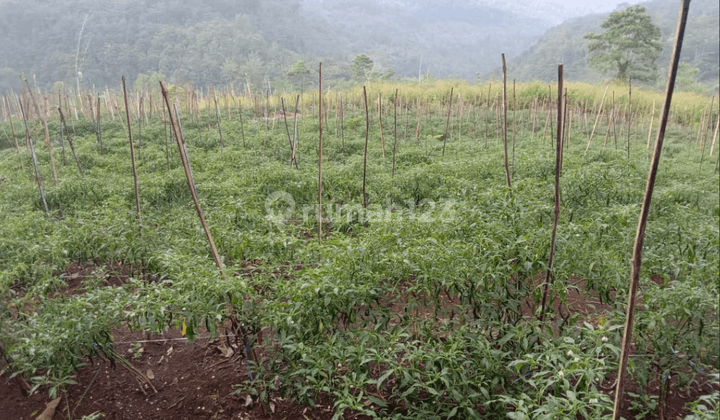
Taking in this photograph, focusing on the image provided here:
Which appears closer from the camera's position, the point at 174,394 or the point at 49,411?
the point at 49,411

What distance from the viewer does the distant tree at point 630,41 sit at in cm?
2369

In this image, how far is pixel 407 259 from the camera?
2.31 metres

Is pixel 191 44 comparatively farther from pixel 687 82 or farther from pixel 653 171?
pixel 653 171

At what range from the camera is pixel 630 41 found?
23828 mm

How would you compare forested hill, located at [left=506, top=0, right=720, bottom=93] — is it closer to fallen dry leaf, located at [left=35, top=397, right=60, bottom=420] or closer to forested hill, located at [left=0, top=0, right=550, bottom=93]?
forested hill, located at [left=0, top=0, right=550, bottom=93]

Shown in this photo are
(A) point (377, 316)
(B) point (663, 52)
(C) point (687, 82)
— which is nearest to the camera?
(A) point (377, 316)

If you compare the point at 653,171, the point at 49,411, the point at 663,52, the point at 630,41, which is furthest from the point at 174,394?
the point at 663,52

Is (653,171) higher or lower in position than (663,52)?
lower

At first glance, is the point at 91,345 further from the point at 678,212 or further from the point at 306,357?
the point at 678,212

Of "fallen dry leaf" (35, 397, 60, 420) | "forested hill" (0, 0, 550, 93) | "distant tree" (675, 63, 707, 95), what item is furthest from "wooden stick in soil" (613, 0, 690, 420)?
"forested hill" (0, 0, 550, 93)

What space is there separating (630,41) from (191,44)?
134ft

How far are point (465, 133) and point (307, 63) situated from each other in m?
38.0

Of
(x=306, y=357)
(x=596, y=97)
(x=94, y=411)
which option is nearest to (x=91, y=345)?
(x=94, y=411)

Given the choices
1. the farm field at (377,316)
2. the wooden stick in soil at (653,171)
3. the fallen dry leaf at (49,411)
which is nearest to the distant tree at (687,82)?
the farm field at (377,316)
